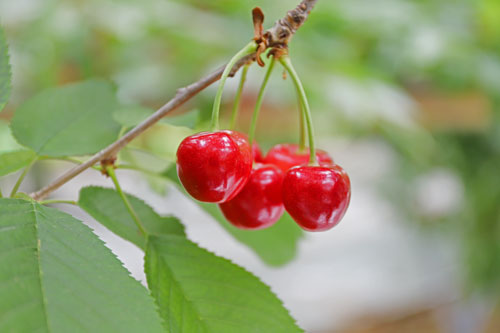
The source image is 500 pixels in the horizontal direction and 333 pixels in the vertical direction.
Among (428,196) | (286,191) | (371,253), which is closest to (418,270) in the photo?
(371,253)

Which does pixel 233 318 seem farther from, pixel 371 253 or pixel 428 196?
pixel 371 253

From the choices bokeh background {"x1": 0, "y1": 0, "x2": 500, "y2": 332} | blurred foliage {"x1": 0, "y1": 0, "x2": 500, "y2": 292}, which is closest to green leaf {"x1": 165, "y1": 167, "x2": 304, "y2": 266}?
bokeh background {"x1": 0, "y1": 0, "x2": 500, "y2": 332}

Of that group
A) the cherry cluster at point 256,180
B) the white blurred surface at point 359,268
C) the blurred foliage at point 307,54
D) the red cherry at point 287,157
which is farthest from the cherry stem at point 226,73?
the white blurred surface at point 359,268

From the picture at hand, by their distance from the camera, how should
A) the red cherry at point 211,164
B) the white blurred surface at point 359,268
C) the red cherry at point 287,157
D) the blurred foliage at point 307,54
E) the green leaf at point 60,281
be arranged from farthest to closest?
the white blurred surface at point 359,268, the blurred foliage at point 307,54, the red cherry at point 287,157, the red cherry at point 211,164, the green leaf at point 60,281

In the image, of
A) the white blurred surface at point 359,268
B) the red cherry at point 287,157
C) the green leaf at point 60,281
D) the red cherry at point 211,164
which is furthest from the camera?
the white blurred surface at point 359,268

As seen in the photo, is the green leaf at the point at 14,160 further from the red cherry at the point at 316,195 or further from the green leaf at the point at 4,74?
the red cherry at the point at 316,195

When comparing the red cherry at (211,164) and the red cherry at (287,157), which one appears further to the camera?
the red cherry at (287,157)

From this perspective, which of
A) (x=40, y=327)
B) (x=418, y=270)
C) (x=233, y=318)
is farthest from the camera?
(x=418, y=270)
